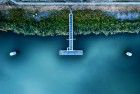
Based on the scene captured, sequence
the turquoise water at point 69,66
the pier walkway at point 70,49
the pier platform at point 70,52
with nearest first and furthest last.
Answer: the pier walkway at point 70,49
the pier platform at point 70,52
the turquoise water at point 69,66

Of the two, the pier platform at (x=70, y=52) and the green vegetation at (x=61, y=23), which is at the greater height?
the green vegetation at (x=61, y=23)

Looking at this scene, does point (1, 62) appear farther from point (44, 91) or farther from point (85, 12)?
point (85, 12)

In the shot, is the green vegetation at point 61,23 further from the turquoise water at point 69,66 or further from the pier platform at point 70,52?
the pier platform at point 70,52

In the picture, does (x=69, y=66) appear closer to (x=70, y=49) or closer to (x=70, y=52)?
(x=70, y=52)

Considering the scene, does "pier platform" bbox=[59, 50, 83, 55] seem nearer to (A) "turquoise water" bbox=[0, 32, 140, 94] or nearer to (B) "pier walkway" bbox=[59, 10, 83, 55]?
(B) "pier walkway" bbox=[59, 10, 83, 55]

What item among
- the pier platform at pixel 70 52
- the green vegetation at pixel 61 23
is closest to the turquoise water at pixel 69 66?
the pier platform at pixel 70 52

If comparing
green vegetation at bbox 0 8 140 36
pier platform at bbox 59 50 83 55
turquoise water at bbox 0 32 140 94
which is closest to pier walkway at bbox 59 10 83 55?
pier platform at bbox 59 50 83 55
